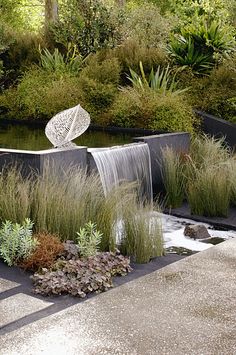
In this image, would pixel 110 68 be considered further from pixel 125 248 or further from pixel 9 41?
pixel 125 248

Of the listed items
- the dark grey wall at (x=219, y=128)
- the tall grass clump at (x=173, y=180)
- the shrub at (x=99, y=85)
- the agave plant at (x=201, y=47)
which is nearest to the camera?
the tall grass clump at (x=173, y=180)

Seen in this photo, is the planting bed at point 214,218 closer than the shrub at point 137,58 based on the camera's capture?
Yes

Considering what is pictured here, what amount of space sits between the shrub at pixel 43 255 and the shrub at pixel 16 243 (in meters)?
0.06

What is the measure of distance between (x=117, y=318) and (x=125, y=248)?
169 cm

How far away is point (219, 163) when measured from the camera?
794 centimetres

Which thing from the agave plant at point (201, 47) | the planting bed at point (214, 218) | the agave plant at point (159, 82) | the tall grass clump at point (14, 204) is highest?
the agave plant at point (201, 47)

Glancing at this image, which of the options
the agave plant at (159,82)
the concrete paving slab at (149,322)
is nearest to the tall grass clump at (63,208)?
the concrete paving slab at (149,322)

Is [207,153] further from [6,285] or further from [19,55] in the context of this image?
[19,55]

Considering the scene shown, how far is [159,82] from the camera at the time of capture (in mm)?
11055

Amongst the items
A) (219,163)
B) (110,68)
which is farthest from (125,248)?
(110,68)

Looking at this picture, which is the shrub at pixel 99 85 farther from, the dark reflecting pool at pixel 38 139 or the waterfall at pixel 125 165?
the waterfall at pixel 125 165

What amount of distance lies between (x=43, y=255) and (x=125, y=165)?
10.3 feet

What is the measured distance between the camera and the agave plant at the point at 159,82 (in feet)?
34.9

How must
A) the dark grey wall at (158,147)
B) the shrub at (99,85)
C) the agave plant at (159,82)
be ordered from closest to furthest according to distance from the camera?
the dark grey wall at (158,147) < the agave plant at (159,82) < the shrub at (99,85)
